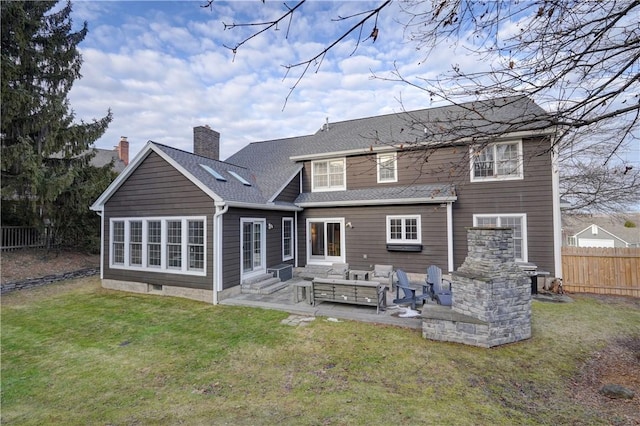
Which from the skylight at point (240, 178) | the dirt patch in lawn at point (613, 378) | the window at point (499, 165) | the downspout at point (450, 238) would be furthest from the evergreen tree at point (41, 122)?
the dirt patch in lawn at point (613, 378)

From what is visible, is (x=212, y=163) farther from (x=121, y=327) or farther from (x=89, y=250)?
(x=89, y=250)

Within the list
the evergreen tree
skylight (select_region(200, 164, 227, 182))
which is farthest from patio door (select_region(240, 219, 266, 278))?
the evergreen tree

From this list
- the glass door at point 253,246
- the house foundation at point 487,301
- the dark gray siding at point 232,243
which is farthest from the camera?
the glass door at point 253,246

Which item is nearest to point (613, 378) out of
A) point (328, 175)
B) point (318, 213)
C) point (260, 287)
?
point (260, 287)

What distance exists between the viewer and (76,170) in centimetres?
1320

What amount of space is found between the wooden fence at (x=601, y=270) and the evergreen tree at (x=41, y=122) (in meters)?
19.9

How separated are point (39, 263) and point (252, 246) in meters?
10.3

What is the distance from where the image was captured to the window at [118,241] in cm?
1047

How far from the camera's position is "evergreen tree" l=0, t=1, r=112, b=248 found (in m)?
11.5

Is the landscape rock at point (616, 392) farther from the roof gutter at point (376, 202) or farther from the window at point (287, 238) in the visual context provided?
the window at point (287, 238)

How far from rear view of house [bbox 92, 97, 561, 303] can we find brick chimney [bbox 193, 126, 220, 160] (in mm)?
2334

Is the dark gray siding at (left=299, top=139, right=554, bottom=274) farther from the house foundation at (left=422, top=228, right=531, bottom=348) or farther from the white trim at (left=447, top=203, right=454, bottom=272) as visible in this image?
the house foundation at (left=422, top=228, right=531, bottom=348)

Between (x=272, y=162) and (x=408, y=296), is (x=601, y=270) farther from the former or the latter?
(x=272, y=162)

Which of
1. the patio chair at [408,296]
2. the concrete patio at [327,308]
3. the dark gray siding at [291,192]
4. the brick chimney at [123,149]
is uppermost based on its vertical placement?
the brick chimney at [123,149]
